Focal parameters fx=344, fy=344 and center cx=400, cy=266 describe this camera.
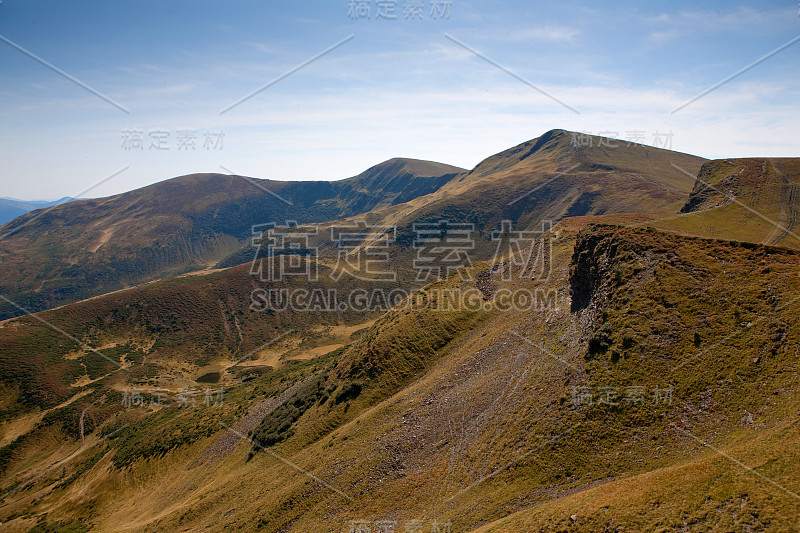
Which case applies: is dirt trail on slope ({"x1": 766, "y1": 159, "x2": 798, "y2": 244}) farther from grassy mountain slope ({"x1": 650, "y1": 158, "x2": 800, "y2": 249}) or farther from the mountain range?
the mountain range

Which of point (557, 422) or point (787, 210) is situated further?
point (787, 210)

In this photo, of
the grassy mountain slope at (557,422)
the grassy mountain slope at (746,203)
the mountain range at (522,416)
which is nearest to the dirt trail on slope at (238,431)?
the mountain range at (522,416)

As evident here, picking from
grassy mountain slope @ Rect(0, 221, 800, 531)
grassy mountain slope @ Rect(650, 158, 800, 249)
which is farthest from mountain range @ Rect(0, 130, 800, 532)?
grassy mountain slope @ Rect(650, 158, 800, 249)

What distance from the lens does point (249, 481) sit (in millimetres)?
34281

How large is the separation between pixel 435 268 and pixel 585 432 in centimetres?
13967

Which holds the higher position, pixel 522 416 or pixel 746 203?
pixel 746 203

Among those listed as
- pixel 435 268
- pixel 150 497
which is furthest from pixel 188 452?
pixel 435 268

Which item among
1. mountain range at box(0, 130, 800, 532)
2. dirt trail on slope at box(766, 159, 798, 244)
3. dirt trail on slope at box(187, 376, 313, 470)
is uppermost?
dirt trail on slope at box(766, 159, 798, 244)

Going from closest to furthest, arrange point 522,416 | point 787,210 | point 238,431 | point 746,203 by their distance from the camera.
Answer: point 522,416 < point 787,210 < point 238,431 < point 746,203

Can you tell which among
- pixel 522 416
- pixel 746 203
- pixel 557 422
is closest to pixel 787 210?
pixel 746 203

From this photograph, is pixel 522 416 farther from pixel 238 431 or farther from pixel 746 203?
pixel 746 203

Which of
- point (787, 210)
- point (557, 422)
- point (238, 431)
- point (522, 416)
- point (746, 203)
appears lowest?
point (238, 431)

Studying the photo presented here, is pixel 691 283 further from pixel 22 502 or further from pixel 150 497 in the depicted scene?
pixel 22 502

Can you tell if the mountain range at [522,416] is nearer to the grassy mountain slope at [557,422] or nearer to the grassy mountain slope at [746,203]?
the grassy mountain slope at [557,422]
